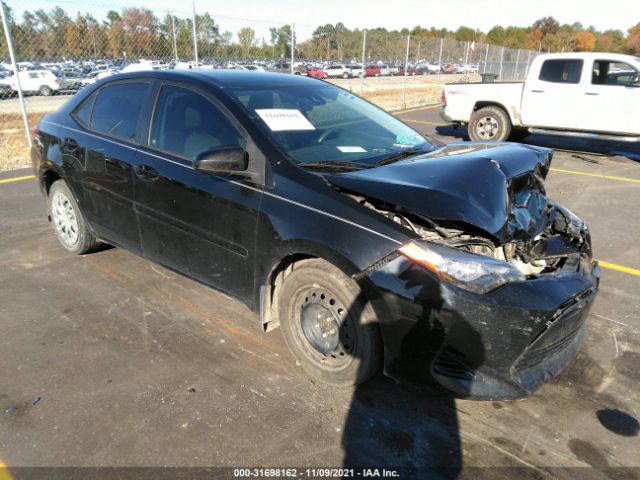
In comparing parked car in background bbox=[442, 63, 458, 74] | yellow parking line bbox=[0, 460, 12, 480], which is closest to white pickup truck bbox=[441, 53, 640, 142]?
yellow parking line bbox=[0, 460, 12, 480]

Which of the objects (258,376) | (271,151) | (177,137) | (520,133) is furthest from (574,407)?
(520,133)

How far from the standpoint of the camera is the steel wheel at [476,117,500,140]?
10.5m

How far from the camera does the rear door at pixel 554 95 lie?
962cm

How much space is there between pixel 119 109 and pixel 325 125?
1.69 metres

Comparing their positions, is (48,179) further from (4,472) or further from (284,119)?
(4,472)

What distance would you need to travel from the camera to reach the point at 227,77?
11.5ft

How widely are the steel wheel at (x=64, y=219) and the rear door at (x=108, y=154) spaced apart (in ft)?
1.13

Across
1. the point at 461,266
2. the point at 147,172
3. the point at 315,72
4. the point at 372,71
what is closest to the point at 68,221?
the point at 147,172

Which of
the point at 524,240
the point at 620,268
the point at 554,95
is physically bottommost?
the point at 620,268

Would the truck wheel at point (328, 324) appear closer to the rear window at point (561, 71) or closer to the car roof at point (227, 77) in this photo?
the car roof at point (227, 77)

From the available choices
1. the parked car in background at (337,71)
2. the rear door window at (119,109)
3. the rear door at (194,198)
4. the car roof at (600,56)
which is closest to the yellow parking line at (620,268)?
the rear door at (194,198)

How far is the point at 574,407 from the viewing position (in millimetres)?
2717

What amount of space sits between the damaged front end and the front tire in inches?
109

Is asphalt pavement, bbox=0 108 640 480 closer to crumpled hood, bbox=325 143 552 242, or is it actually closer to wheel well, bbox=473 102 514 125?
crumpled hood, bbox=325 143 552 242
